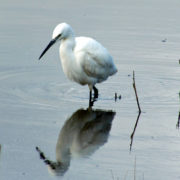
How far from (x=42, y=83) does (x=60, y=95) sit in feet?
2.48

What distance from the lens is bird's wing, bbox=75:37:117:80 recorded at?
9.68m

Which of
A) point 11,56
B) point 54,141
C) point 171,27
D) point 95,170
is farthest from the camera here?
point 171,27

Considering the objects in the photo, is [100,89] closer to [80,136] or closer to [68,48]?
[68,48]

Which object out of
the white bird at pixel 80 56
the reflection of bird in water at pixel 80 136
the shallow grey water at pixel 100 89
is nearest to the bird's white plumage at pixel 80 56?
the white bird at pixel 80 56

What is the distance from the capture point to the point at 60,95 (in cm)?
997

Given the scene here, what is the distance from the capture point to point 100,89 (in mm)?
10586

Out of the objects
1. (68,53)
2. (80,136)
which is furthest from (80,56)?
(80,136)

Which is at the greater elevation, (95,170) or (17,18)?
(95,170)

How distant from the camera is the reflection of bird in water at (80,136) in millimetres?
7230

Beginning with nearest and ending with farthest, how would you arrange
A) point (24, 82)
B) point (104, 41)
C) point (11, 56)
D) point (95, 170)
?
1. point (95, 170)
2. point (24, 82)
3. point (11, 56)
4. point (104, 41)

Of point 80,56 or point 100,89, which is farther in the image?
point 100,89

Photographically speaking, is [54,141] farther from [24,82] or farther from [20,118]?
[24,82]

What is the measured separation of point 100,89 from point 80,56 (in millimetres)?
1060

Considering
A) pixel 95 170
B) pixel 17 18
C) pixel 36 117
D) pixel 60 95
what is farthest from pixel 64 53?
pixel 17 18
